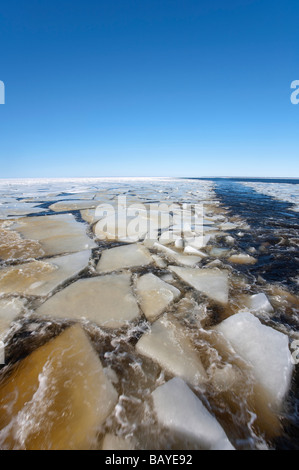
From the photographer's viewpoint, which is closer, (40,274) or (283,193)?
(40,274)

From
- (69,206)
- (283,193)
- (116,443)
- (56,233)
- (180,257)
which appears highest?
(283,193)

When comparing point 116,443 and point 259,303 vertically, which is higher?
point 259,303

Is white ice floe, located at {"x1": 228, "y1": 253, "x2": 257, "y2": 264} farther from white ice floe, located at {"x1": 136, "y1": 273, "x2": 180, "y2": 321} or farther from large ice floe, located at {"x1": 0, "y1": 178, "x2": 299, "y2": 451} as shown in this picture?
white ice floe, located at {"x1": 136, "y1": 273, "x2": 180, "y2": 321}

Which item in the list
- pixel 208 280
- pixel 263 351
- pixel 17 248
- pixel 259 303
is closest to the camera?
pixel 263 351

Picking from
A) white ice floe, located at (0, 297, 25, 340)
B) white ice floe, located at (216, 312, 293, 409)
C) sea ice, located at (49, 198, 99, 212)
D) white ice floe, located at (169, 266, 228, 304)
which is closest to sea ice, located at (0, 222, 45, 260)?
white ice floe, located at (0, 297, 25, 340)

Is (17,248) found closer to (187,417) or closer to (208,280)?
(208,280)

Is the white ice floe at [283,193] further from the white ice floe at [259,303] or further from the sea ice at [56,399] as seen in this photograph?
the sea ice at [56,399]

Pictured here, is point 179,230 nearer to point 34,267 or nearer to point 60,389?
point 34,267

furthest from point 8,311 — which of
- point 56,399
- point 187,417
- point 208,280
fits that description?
point 208,280
